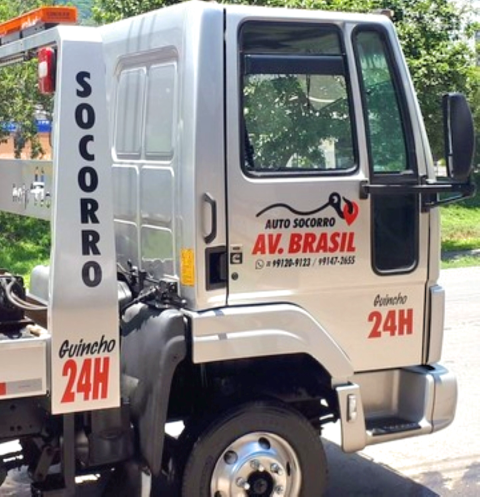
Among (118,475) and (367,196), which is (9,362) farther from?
(367,196)

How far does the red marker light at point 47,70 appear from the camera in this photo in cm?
385

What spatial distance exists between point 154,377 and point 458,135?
6.17ft

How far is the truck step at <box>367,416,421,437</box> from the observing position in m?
4.65

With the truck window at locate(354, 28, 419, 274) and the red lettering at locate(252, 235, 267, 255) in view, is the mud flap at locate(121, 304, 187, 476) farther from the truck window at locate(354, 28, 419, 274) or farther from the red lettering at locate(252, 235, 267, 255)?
the truck window at locate(354, 28, 419, 274)

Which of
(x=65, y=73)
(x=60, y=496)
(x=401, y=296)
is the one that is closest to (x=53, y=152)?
(x=65, y=73)

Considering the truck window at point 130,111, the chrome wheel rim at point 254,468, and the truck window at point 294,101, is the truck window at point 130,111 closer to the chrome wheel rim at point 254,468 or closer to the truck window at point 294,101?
the truck window at point 294,101

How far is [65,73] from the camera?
378cm

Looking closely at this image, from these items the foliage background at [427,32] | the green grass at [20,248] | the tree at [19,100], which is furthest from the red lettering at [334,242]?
the foliage background at [427,32]

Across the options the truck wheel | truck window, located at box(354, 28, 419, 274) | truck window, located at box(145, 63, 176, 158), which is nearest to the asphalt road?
the truck wheel

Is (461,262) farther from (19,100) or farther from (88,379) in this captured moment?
(88,379)

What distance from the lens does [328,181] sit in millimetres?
4410

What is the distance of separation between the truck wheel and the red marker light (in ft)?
5.68

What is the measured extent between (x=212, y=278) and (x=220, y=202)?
360 mm

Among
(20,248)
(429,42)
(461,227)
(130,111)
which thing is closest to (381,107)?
(130,111)
